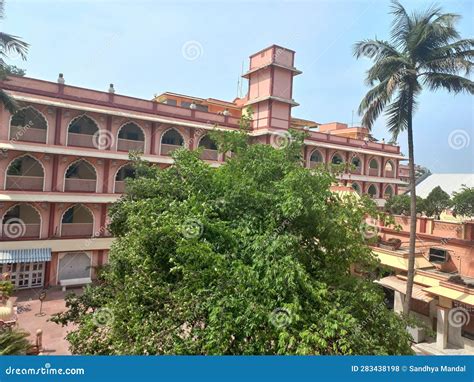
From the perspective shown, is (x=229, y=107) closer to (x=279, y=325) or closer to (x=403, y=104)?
(x=403, y=104)

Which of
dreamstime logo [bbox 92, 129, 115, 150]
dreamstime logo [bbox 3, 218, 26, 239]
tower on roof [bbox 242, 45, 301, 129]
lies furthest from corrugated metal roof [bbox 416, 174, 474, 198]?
dreamstime logo [bbox 3, 218, 26, 239]

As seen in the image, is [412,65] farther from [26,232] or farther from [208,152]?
[26,232]

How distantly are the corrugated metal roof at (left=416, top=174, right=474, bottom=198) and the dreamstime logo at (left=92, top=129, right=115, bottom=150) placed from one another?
102ft

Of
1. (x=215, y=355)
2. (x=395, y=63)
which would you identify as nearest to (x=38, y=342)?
(x=215, y=355)

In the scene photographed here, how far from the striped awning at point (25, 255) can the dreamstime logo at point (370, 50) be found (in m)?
18.6

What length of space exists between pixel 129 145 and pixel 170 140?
9.95 ft

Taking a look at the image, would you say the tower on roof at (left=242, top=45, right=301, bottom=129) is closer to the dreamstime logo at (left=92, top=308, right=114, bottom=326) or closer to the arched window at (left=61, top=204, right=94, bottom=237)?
the arched window at (left=61, top=204, right=94, bottom=237)

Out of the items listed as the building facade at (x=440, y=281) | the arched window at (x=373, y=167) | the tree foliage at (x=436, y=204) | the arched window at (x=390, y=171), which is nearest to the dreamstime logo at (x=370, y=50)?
the building facade at (x=440, y=281)

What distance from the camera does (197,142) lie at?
75.9 feet

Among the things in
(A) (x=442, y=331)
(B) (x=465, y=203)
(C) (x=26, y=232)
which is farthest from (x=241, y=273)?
(B) (x=465, y=203)

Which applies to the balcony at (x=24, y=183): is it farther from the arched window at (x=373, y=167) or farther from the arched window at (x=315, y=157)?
the arched window at (x=373, y=167)

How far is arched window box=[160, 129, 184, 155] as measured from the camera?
2170 cm

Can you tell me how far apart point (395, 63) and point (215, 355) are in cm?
1273

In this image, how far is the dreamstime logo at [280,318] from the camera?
185 inches
